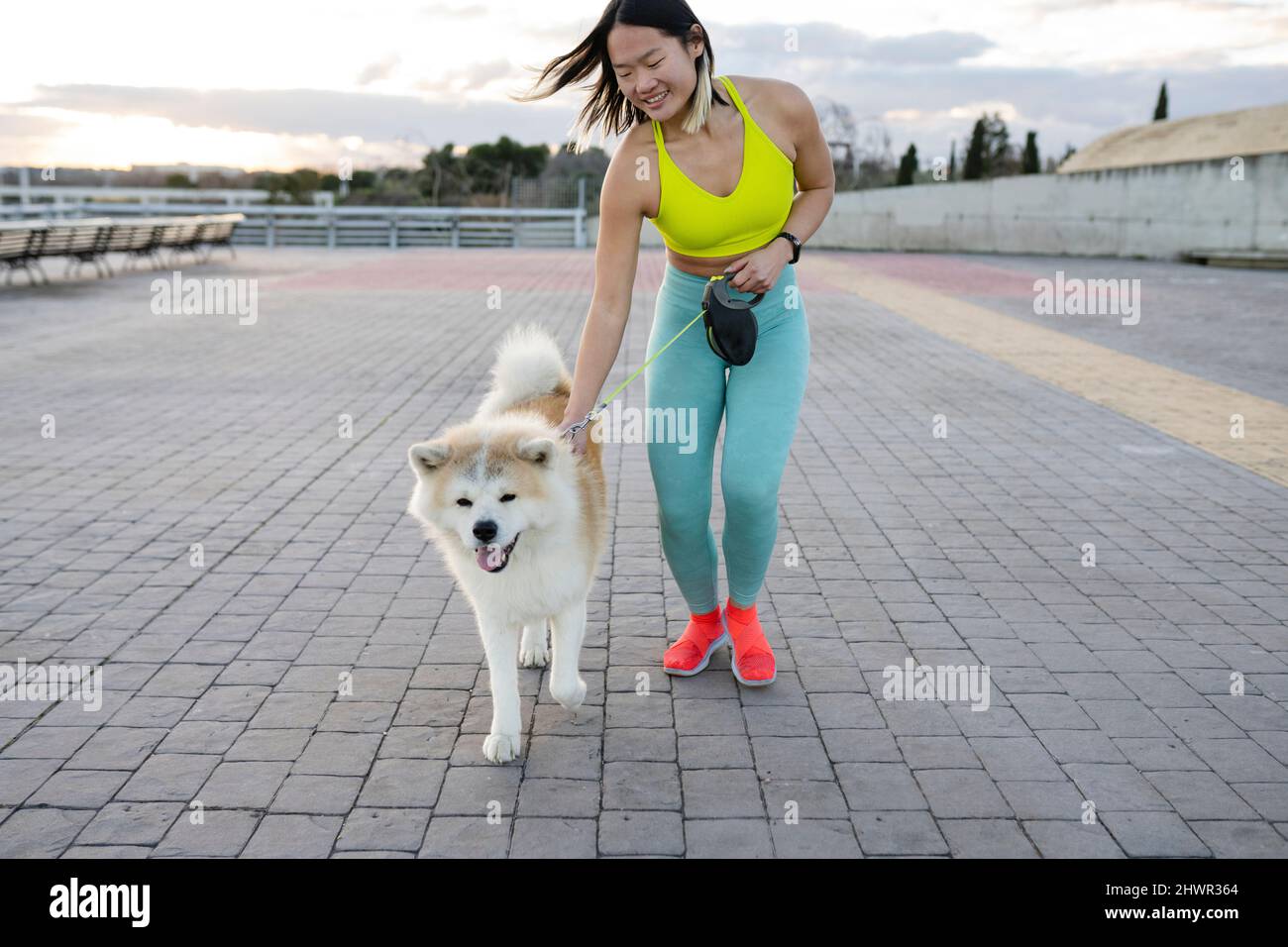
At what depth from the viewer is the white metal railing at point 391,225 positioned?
106ft

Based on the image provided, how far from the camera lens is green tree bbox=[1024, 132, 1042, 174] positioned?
37000 mm

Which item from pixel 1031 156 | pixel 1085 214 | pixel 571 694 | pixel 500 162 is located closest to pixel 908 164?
pixel 1031 156

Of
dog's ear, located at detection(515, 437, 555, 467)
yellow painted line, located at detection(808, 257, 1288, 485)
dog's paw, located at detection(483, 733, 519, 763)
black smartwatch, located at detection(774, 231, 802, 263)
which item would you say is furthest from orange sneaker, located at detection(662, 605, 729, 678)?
yellow painted line, located at detection(808, 257, 1288, 485)

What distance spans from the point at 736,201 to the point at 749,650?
1.77m

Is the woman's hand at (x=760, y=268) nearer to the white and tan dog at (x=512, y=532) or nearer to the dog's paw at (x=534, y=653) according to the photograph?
the white and tan dog at (x=512, y=532)

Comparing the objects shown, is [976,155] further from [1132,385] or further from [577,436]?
[577,436]

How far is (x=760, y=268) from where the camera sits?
3.92m

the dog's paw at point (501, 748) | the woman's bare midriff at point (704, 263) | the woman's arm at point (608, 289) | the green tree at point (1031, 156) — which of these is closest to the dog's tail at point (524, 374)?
the woman's arm at point (608, 289)

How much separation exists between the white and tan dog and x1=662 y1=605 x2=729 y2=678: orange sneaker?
1.94 ft

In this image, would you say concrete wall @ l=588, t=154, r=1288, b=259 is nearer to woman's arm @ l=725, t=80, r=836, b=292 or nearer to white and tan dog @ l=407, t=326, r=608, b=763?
woman's arm @ l=725, t=80, r=836, b=292
